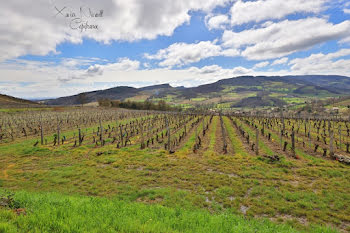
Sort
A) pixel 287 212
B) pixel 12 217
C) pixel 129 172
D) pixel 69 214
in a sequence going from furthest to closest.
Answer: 1. pixel 129 172
2. pixel 287 212
3. pixel 69 214
4. pixel 12 217

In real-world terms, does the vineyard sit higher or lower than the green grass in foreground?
lower

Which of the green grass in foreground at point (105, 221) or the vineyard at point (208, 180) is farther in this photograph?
the vineyard at point (208, 180)

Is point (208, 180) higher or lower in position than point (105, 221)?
lower

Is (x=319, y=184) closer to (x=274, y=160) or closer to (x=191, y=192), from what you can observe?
(x=274, y=160)

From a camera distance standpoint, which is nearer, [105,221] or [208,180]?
[105,221]

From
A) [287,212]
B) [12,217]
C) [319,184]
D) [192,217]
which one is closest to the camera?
[12,217]

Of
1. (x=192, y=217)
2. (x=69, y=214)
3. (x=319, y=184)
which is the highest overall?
(x=69, y=214)

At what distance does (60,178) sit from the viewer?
11.2 metres

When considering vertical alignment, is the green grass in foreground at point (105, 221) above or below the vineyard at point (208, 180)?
above

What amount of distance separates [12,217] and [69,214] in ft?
3.99

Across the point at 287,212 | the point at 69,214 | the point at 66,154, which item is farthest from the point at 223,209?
the point at 66,154

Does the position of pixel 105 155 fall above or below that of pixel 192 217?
below

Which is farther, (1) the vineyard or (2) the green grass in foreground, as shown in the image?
(1) the vineyard

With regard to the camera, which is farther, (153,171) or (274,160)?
(274,160)
